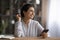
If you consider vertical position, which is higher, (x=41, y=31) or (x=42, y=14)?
(x=42, y=14)

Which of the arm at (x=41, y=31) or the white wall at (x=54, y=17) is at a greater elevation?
the white wall at (x=54, y=17)

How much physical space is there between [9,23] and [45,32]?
15.0 inches

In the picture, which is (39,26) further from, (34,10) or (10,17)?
(10,17)

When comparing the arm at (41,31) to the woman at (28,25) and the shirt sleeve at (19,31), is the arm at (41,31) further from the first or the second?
the shirt sleeve at (19,31)

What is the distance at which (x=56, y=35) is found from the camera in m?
1.32

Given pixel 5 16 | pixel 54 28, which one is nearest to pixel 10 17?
pixel 5 16

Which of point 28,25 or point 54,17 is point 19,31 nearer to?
point 28,25

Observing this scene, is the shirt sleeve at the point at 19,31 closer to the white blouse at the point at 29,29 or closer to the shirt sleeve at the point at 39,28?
the white blouse at the point at 29,29

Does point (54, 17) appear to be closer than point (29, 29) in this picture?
No

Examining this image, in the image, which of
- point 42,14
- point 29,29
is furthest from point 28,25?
point 42,14

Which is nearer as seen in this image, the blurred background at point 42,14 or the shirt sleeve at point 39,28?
the shirt sleeve at point 39,28

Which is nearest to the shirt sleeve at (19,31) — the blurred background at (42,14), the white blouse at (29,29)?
the white blouse at (29,29)

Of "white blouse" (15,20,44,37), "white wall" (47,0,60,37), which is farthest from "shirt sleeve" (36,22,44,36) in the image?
"white wall" (47,0,60,37)

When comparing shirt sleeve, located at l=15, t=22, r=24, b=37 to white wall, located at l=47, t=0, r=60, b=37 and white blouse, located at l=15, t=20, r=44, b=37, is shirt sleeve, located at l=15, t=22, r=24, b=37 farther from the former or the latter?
white wall, located at l=47, t=0, r=60, b=37
